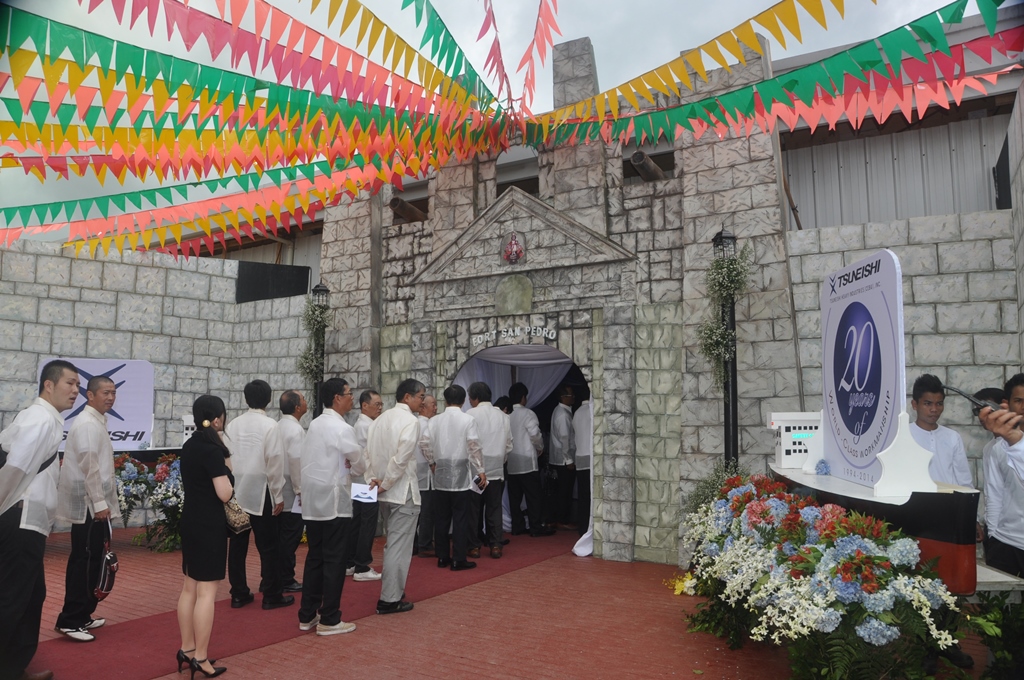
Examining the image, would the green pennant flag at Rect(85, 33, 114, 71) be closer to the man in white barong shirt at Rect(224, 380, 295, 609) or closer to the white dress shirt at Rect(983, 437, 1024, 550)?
the man in white barong shirt at Rect(224, 380, 295, 609)

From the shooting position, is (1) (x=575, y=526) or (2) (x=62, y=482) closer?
(2) (x=62, y=482)

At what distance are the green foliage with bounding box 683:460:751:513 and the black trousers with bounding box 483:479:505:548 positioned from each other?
1998 millimetres

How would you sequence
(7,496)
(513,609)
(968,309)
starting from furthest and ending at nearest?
(968,309), (513,609), (7,496)

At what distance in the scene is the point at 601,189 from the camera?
756 cm

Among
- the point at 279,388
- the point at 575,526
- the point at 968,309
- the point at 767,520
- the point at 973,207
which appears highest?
the point at 973,207

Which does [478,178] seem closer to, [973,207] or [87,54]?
[87,54]

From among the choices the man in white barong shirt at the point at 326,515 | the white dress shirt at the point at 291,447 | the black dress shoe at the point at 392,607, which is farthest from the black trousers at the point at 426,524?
the man in white barong shirt at the point at 326,515

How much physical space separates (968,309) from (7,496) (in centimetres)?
702

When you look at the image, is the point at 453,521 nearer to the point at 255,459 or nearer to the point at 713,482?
the point at 255,459

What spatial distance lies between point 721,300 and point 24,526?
5.55m

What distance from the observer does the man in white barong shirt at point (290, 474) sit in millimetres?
5465

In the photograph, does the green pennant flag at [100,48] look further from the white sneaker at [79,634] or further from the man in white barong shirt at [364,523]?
the white sneaker at [79,634]

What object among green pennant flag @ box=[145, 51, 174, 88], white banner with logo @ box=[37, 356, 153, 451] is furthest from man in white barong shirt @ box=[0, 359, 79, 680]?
white banner with logo @ box=[37, 356, 153, 451]

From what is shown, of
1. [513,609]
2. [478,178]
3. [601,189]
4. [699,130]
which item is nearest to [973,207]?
[699,130]
